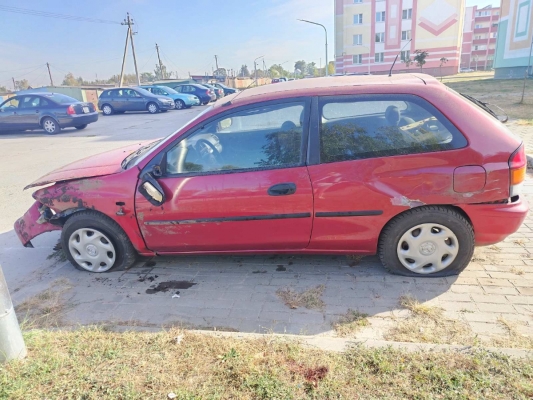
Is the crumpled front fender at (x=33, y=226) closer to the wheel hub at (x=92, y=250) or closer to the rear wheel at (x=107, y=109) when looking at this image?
the wheel hub at (x=92, y=250)

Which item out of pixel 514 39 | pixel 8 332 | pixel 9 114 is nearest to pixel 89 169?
pixel 8 332

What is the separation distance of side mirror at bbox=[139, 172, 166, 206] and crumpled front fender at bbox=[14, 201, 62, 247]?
1.20 meters

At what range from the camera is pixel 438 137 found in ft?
9.54

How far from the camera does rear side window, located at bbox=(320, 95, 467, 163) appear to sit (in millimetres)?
2924

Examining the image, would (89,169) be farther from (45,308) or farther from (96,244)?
(45,308)

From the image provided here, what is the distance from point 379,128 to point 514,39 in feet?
144

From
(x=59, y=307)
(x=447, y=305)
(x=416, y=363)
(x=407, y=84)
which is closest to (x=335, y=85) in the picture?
(x=407, y=84)

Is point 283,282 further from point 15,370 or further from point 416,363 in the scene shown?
point 15,370

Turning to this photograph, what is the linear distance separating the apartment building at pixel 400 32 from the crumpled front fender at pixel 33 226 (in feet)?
188

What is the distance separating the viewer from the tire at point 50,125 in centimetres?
1449

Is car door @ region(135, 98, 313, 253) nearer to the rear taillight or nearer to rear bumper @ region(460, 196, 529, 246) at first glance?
rear bumper @ region(460, 196, 529, 246)

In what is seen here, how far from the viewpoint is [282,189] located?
301 cm

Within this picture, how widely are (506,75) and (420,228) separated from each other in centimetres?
4421

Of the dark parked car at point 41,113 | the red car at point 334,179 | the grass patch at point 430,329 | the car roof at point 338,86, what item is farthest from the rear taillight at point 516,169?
the dark parked car at point 41,113
